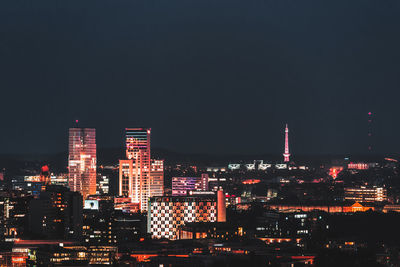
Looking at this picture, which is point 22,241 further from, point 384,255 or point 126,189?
point 126,189

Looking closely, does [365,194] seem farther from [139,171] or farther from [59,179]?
[59,179]

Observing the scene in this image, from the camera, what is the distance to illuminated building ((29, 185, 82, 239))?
85375mm

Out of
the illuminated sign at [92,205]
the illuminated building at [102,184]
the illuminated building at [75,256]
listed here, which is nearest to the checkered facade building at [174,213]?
the illuminated building at [75,256]

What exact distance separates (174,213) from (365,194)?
4884 cm

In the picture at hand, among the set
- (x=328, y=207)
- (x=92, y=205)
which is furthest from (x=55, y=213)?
(x=328, y=207)

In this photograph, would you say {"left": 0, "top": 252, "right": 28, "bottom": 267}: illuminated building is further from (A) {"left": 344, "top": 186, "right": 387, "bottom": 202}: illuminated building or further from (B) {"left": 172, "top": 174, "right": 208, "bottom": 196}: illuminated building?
(A) {"left": 344, "top": 186, "right": 387, "bottom": 202}: illuminated building

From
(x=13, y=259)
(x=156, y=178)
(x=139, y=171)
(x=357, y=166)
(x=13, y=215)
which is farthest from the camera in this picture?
(x=357, y=166)

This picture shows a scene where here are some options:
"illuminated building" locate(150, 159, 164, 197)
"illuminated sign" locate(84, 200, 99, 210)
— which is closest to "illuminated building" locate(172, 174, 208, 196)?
"illuminated building" locate(150, 159, 164, 197)

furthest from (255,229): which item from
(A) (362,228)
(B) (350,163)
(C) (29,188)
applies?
(B) (350,163)

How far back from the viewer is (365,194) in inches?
5089

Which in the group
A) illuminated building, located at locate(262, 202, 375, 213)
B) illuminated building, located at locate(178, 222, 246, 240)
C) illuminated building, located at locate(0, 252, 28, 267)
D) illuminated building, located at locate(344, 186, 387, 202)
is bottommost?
illuminated building, located at locate(0, 252, 28, 267)

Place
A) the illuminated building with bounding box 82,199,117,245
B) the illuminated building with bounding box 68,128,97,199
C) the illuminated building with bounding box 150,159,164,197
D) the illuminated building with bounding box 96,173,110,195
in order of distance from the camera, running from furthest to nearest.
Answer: the illuminated building with bounding box 96,173,110,195 < the illuminated building with bounding box 68,128,97,199 < the illuminated building with bounding box 150,159,164,197 < the illuminated building with bounding box 82,199,117,245

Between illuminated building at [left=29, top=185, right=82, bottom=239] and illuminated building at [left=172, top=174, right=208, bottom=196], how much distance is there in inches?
1502

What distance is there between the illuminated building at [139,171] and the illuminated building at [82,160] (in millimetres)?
8926
